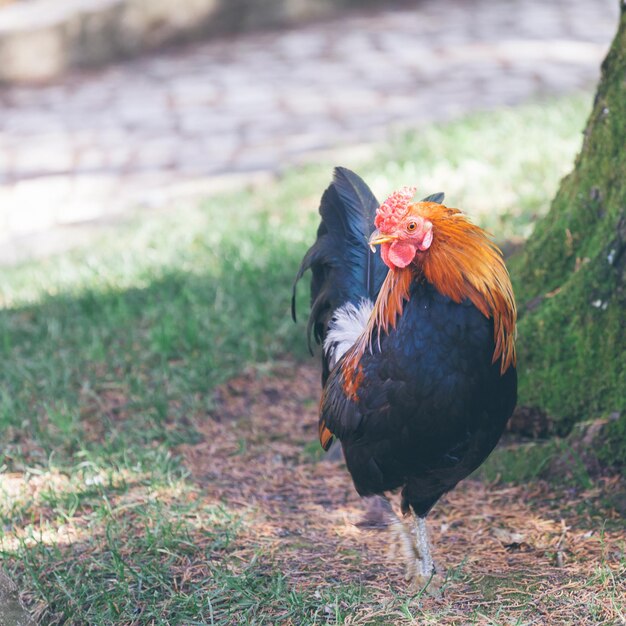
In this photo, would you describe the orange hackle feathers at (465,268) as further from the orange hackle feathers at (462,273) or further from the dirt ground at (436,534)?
the dirt ground at (436,534)

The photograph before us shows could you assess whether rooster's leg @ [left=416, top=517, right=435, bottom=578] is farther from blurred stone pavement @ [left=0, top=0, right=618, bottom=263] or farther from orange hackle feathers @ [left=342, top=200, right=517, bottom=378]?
blurred stone pavement @ [left=0, top=0, right=618, bottom=263]

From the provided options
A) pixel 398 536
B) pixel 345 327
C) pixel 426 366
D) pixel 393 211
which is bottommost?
pixel 398 536

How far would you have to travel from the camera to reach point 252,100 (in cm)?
993

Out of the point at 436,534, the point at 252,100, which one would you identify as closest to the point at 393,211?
the point at 436,534

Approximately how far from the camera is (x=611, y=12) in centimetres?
1239

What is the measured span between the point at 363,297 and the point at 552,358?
84cm

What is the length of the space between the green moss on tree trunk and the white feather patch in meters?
0.76

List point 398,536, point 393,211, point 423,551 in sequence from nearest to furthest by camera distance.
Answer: point 393,211 → point 423,551 → point 398,536

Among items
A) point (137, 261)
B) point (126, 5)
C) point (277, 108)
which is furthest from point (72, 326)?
point (126, 5)

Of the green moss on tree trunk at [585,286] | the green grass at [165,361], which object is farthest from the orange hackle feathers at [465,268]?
the green grass at [165,361]

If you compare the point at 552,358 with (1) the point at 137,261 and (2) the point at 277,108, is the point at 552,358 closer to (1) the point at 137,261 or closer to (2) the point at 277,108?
(1) the point at 137,261

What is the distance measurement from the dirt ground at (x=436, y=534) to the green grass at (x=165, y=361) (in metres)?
0.09

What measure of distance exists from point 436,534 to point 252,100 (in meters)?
7.07

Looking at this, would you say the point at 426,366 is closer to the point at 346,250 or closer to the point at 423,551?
the point at 423,551
